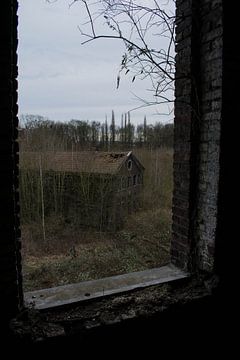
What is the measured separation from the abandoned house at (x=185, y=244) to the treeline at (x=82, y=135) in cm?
165

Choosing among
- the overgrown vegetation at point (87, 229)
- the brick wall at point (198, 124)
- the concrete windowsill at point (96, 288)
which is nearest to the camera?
the concrete windowsill at point (96, 288)

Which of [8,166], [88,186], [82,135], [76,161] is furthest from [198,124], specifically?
Answer: [88,186]

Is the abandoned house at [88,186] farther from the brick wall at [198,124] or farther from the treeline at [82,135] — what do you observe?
the brick wall at [198,124]

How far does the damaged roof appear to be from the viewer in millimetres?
8359

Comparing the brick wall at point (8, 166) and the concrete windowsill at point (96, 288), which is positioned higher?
the brick wall at point (8, 166)

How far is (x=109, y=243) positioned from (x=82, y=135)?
4743mm

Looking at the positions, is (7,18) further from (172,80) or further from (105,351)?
(105,351)

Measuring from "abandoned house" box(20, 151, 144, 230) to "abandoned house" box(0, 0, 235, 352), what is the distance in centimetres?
684

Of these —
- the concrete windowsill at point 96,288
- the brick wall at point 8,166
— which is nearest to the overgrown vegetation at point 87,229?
the concrete windowsill at point 96,288

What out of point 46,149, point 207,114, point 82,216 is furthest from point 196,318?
point 82,216

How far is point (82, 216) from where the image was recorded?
1080 centimetres

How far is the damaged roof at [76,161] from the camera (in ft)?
27.4

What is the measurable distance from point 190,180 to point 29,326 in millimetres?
1155

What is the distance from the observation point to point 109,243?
31.4 feet
